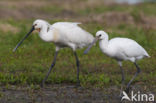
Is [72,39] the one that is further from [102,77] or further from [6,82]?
[6,82]

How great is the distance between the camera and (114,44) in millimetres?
7344

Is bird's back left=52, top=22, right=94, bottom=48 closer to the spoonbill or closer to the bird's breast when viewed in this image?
the bird's breast

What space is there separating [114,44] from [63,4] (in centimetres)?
2205

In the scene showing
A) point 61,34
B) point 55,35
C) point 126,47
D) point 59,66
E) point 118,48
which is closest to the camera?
point 118,48

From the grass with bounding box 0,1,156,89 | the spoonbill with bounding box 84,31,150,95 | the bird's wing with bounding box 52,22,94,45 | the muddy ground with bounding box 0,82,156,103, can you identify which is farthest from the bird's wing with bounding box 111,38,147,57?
the bird's wing with bounding box 52,22,94,45

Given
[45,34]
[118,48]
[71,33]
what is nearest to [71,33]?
[71,33]

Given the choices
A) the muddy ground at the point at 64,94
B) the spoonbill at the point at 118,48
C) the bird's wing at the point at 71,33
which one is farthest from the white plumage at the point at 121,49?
the bird's wing at the point at 71,33

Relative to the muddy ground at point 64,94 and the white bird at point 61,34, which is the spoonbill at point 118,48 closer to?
the muddy ground at point 64,94

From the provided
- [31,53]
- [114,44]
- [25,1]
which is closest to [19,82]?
[114,44]

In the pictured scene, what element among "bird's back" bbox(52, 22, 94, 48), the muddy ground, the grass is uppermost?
"bird's back" bbox(52, 22, 94, 48)

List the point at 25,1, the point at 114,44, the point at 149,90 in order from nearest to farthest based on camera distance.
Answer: the point at 114,44
the point at 149,90
the point at 25,1

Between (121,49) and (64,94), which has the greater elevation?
(121,49)

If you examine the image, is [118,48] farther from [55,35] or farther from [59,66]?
[59,66]

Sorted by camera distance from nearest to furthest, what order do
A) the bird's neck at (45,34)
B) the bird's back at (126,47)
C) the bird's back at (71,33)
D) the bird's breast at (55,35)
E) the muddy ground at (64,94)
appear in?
1. the muddy ground at (64,94)
2. the bird's back at (126,47)
3. the bird's neck at (45,34)
4. the bird's breast at (55,35)
5. the bird's back at (71,33)
